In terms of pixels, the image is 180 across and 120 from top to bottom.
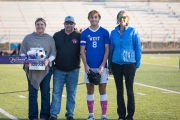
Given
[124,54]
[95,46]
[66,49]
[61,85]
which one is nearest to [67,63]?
[66,49]

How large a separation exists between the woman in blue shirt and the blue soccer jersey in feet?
0.58

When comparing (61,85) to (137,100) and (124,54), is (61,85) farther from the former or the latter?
(137,100)

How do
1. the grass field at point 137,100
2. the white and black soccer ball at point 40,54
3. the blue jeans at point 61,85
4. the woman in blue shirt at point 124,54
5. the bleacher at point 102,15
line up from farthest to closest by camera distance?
the bleacher at point 102,15 < the grass field at point 137,100 < the blue jeans at point 61,85 < the woman in blue shirt at point 124,54 < the white and black soccer ball at point 40,54

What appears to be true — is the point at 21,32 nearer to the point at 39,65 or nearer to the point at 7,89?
the point at 7,89

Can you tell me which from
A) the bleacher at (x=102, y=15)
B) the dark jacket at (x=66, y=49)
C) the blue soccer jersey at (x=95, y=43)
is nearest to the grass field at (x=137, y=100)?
the dark jacket at (x=66, y=49)

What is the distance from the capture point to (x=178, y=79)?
17016mm

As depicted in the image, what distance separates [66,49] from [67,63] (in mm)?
231

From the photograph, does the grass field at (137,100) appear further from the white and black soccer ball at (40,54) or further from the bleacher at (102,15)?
the bleacher at (102,15)

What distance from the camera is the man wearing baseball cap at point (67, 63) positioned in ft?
27.0

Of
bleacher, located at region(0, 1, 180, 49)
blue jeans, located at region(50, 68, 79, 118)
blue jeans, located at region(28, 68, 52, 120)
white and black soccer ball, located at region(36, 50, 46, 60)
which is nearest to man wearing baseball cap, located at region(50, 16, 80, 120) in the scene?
blue jeans, located at region(50, 68, 79, 118)

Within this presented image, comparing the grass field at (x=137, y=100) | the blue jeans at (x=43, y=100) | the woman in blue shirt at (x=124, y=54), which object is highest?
the woman in blue shirt at (x=124, y=54)

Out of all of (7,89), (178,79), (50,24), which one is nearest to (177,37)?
(50,24)

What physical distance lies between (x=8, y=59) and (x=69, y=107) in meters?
1.28

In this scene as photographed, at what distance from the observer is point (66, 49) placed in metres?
8.24
